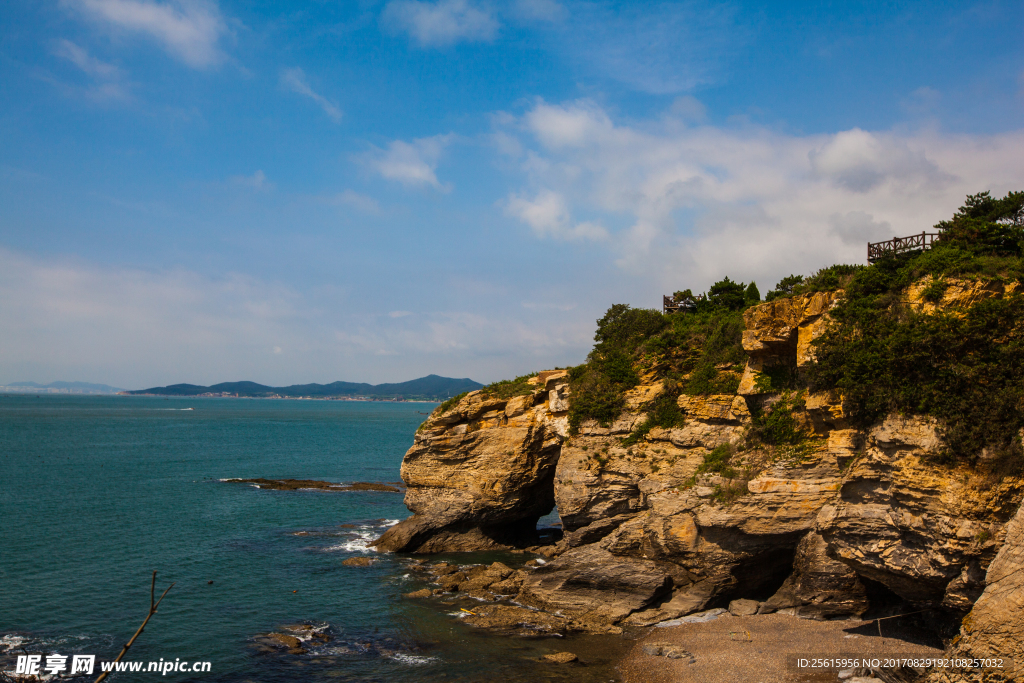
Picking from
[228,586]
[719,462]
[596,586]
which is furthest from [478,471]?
[719,462]

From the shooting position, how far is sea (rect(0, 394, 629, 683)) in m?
20.6

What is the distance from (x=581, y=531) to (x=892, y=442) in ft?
49.5

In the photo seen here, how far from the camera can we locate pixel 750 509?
866 inches

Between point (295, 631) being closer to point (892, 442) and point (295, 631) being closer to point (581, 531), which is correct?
point (581, 531)

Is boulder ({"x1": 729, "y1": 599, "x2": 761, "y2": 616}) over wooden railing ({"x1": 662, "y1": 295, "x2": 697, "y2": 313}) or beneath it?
beneath

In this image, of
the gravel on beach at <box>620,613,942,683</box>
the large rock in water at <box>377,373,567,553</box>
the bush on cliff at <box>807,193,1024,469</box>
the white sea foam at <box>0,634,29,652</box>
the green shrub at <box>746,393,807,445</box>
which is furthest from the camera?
the large rock in water at <box>377,373,567,553</box>

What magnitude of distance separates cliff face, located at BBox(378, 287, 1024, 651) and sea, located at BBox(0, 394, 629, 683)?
3419 mm

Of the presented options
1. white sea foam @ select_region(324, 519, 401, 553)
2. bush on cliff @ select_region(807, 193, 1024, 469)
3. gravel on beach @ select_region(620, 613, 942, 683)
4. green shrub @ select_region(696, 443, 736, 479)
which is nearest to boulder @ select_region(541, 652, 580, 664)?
gravel on beach @ select_region(620, 613, 942, 683)

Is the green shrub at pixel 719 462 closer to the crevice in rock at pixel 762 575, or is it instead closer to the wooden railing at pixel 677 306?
the crevice in rock at pixel 762 575

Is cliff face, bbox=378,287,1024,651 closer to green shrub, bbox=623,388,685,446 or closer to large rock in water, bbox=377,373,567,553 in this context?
large rock in water, bbox=377,373,567,553

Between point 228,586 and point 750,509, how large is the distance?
24.3 metres

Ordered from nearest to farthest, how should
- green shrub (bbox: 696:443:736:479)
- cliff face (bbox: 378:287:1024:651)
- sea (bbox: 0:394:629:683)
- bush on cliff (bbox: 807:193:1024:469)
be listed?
bush on cliff (bbox: 807:193:1024:469) → cliff face (bbox: 378:287:1024:651) → sea (bbox: 0:394:629:683) → green shrub (bbox: 696:443:736:479)

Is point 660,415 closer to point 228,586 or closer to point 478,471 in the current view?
point 478,471

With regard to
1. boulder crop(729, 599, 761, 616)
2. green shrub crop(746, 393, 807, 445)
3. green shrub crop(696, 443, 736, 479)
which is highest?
green shrub crop(746, 393, 807, 445)
